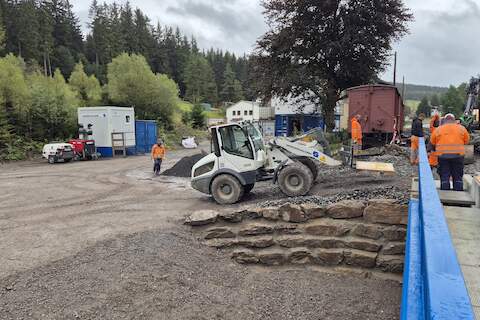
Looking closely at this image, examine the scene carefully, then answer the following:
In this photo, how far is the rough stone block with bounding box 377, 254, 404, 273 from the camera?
6.52 m

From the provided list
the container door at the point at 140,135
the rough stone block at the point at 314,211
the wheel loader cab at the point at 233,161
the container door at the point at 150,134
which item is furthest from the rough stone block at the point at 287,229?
the container door at the point at 150,134

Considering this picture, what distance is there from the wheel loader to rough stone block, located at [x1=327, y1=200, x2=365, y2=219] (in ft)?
8.09

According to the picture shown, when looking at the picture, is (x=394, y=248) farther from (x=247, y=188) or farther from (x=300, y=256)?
(x=247, y=188)

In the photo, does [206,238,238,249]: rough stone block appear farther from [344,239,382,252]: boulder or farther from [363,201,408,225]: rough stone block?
[363,201,408,225]: rough stone block

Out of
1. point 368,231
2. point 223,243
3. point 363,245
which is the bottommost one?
point 223,243

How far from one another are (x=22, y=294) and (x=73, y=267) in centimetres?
86

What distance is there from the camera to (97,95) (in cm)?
4359

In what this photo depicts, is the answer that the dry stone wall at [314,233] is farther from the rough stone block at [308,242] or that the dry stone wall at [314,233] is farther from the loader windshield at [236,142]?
the loader windshield at [236,142]

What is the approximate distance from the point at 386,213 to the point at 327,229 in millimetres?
1143

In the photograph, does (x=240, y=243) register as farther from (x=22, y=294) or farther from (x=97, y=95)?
(x=97, y=95)

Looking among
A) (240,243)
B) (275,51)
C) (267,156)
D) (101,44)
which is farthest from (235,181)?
(101,44)

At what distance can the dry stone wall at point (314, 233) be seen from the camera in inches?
265

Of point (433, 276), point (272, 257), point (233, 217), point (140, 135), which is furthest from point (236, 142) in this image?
point (140, 135)

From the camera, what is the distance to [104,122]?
23906 millimetres
